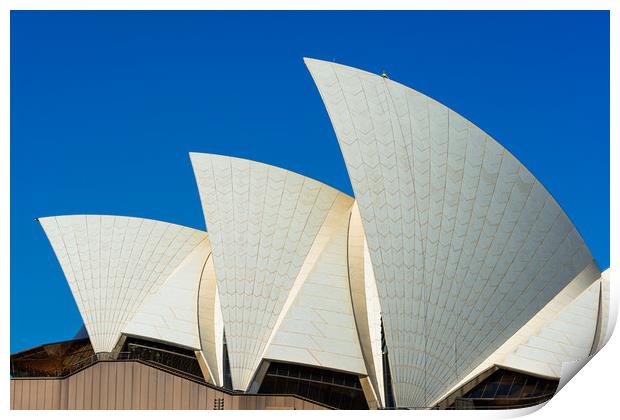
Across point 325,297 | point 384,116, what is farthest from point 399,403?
point 384,116

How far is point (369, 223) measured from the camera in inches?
1087

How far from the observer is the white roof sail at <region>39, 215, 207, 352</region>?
3500 cm

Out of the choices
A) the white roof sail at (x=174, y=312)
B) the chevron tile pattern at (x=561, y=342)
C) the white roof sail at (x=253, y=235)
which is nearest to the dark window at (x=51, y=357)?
the white roof sail at (x=174, y=312)

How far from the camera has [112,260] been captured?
35938 mm

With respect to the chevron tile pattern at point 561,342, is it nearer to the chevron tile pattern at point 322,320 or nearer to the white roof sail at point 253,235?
the chevron tile pattern at point 322,320

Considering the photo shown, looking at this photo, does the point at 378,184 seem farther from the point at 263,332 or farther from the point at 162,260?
the point at 162,260

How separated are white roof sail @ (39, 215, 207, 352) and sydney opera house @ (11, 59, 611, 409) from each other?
3001 millimetres

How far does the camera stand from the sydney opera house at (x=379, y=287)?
26859 millimetres

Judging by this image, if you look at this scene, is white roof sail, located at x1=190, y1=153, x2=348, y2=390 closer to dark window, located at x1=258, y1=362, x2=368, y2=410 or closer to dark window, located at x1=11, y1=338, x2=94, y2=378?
dark window, located at x1=258, y1=362, x2=368, y2=410

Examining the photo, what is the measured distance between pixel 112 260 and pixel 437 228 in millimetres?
14335

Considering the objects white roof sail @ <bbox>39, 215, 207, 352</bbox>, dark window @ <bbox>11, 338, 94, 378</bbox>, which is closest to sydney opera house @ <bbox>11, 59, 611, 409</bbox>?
white roof sail @ <bbox>39, 215, 207, 352</bbox>

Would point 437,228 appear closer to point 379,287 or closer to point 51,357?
point 379,287

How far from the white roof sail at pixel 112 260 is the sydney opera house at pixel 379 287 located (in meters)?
3.00

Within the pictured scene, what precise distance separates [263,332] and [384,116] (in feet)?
26.1
